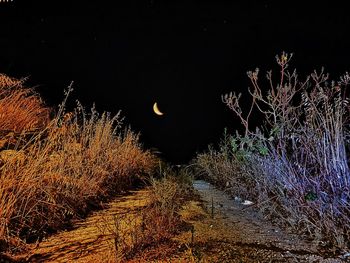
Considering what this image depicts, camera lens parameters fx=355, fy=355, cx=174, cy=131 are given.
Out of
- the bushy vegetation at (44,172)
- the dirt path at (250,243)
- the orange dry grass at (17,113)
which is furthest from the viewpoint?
the orange dry grass at (17,113)

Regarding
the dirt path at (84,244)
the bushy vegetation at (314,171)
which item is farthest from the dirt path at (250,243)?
the dirt path at (84,244)

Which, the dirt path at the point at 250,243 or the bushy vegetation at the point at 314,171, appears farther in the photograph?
the bushy vegetation at the point at 314,171

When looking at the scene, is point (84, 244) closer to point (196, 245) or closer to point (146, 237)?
point (146, 237)

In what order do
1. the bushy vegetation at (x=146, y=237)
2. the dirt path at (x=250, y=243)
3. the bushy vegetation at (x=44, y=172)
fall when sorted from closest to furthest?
the bushy vegetation at (x=146, y=237) < the dirt path at (x=250, y=243) < the bushy vegetation at (x=44, y=172)

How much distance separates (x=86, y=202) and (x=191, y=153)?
1854cm

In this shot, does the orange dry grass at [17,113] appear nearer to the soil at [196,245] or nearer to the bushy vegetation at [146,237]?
the soil at [196,245]

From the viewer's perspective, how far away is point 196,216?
4051mm

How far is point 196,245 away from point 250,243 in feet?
1.81

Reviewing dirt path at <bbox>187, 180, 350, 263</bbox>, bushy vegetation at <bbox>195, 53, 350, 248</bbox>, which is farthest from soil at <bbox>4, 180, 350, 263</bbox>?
bushy vegetation at <bbox>195, 53, 350, 248</bbox>

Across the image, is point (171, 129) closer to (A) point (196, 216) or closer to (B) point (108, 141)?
(B) point (108, 141)

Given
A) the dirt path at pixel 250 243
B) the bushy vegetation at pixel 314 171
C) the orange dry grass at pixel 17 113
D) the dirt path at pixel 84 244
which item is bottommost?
the dirt path at pixel 250 243

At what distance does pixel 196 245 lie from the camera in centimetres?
293

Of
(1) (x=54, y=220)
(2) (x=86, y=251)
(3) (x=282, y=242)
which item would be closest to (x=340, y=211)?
(3) (x=282, y=242)

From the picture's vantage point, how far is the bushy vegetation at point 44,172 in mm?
3066
